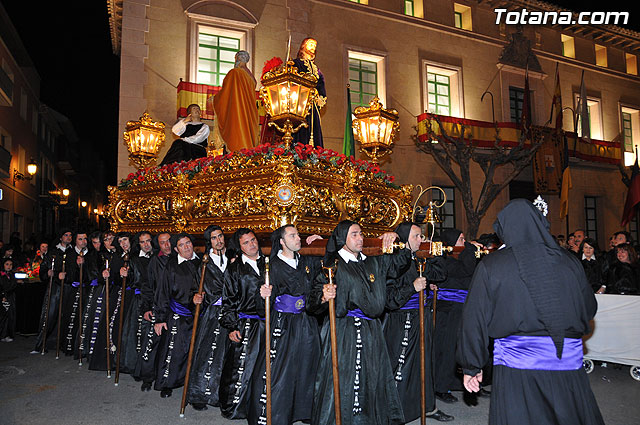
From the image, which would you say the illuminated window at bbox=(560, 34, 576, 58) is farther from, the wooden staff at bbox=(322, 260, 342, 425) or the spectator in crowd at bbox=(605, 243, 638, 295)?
→ the wooden staff at bbox=(322, 260, 342, 425)

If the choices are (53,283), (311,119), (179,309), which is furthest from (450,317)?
(53,283)

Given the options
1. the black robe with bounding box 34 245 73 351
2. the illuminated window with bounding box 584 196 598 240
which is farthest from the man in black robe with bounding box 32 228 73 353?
the illuminated window with bounding box 584 196 598 240

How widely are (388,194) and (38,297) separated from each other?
28.7 ft

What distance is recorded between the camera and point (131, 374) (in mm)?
7312

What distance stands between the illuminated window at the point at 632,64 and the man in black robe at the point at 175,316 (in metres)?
24.8

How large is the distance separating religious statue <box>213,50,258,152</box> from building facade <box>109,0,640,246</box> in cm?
571

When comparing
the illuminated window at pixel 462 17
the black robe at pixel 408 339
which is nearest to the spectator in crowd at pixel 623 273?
the black robe at pixel 408 339

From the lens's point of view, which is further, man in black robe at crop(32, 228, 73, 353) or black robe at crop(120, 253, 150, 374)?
man in black robe at crop(32, 228, 73, 353)

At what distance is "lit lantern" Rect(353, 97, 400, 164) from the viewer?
8.09 m

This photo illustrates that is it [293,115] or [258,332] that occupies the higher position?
[293,115]

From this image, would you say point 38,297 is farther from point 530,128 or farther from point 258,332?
point 530,128

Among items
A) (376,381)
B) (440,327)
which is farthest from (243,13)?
(376,381)

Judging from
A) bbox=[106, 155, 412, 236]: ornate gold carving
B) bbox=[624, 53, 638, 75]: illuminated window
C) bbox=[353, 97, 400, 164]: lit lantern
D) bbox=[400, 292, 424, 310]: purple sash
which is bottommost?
bbox=[400, 292, 424, 310]: purple sash

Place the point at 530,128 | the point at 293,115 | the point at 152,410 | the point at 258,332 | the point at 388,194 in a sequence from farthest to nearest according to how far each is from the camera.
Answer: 1. the point at 530,128
2. the point at 388,194
3. the point at 293,115
4. the point at 152,410
5. the point at 258,332
